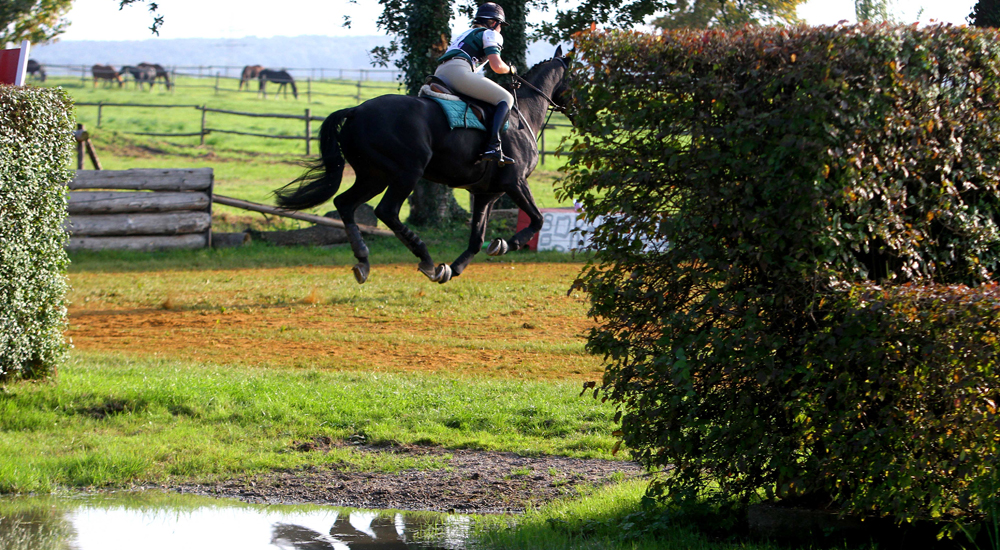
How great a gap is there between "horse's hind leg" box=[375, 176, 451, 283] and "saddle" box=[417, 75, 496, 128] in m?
0.83

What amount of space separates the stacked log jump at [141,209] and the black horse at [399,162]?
11374 millimetres

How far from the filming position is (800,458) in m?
4.70

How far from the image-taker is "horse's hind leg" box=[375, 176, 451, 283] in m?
7.89

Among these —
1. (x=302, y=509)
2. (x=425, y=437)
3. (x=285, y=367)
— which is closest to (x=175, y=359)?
(x=285, y=367)

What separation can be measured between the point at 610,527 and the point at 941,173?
2541 millimetres

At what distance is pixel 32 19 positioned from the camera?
71.7ft

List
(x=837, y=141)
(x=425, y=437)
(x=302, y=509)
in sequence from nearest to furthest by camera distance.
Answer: (x=837, y=141) → (x=302, y=509) → (x=425, y=437)

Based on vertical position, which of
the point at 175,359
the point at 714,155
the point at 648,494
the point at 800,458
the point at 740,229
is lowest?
the point at 175,359

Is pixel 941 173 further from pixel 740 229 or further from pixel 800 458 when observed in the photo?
pixel 800 458

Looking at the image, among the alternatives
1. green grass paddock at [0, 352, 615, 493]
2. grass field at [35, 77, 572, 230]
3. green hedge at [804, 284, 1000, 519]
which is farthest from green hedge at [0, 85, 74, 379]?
grass field at [35, 77, 572, 230]

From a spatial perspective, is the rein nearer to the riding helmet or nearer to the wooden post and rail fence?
the riding helmet

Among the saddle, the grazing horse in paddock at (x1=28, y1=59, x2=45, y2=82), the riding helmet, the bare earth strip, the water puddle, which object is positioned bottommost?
the water puddle

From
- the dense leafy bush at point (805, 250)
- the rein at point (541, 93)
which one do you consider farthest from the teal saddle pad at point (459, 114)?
the dense leafy bush at point (805, 250)

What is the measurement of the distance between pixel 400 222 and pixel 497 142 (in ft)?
3.78
